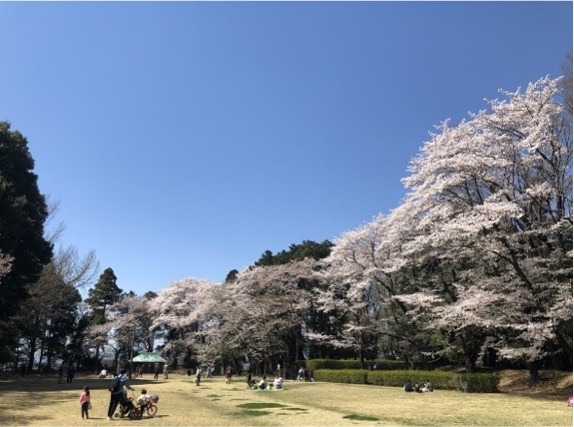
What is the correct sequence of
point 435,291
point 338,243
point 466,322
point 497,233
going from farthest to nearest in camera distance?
point 338,243, point 435,291, point 466,322, point 497,233

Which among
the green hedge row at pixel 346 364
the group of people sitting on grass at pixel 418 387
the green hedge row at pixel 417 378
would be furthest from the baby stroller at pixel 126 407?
the green hedge row at pixel 346 364

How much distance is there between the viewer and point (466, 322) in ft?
78.7

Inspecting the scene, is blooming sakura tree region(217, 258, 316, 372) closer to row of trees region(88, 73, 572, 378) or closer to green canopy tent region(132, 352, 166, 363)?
row of trees region(88, 73, 572, 378)

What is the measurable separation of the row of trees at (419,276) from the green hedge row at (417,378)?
2.25 metres

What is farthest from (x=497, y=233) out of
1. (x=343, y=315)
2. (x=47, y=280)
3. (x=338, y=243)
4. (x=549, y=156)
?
(x=47, y=280)

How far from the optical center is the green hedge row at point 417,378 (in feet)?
83.8

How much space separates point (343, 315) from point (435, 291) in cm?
1407

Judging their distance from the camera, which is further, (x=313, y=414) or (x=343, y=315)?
(x=343, y=315)

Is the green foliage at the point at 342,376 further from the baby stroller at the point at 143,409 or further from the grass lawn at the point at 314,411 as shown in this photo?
the baby stroller at the point at 143,409

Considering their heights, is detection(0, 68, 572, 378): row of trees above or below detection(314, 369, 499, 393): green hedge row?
above

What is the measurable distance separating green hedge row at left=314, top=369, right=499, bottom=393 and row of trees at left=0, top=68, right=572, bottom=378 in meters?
2.25

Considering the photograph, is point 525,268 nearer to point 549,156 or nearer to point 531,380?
point 549,156

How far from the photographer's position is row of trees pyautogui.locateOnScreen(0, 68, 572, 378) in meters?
22.3

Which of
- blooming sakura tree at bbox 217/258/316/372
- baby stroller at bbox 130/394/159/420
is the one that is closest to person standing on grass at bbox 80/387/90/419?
baby stroller at bbox 130/394/159/420
